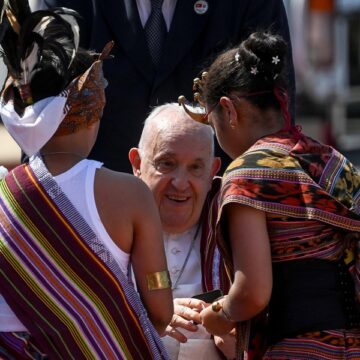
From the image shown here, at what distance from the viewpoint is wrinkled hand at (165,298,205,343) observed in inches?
150

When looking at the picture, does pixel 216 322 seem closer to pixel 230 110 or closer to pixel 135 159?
pixel 230 110

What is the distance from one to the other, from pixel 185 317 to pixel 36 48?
1096mm

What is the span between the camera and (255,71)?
346 cm

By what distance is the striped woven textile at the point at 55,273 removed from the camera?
3135 mm

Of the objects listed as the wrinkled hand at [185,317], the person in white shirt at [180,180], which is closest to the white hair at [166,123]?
the person in white shirt at [180,180]

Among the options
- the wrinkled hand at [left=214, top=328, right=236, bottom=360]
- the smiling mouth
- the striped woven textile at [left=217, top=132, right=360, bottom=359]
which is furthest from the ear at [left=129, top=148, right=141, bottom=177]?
the striped woven textile at [left=217, top=132, right=360, bottom=359]

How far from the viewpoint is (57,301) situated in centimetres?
314

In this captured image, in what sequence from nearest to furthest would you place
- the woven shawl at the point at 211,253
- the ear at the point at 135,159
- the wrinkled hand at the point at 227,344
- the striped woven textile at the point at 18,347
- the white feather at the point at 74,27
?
the striped woven textile at the point at 18,347
the white feather at the point at 74,27
the wrinkled hand at the point at 227,344
the woven shawl at the point at 211,253
the ear at the point at 135,159

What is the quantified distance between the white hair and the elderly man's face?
0.02 metres

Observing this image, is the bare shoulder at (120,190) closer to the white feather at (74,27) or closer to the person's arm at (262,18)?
the white feather at (74,27)

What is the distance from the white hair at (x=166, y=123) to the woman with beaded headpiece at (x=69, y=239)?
108cm

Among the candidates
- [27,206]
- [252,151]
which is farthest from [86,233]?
[252,151]

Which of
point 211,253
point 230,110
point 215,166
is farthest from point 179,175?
point 230,110

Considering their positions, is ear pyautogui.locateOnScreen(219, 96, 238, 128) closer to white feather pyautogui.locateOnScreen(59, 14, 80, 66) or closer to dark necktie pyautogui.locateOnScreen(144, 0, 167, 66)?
white feather pyautogui.locateOnScreen(59, 14, 80, 66)
